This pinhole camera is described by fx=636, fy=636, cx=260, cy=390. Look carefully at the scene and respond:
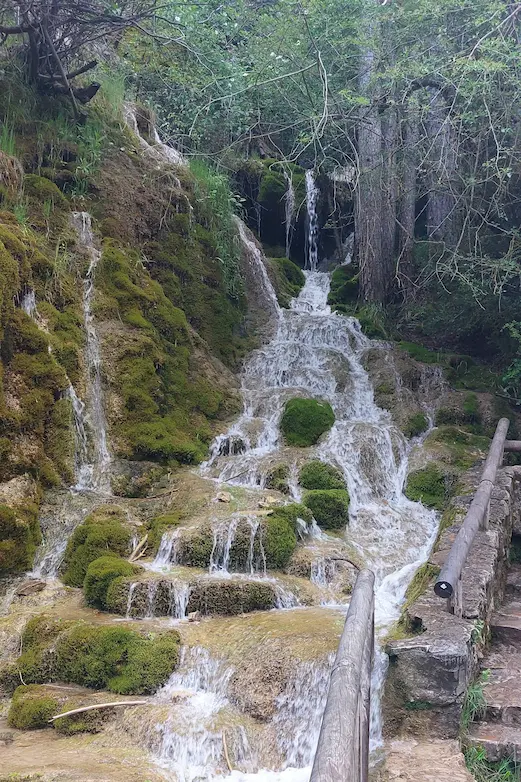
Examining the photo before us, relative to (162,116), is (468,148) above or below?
below

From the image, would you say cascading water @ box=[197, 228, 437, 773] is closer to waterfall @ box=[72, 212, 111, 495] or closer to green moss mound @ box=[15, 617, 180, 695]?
green moss mound @ box=[15, 617, 180, 695]

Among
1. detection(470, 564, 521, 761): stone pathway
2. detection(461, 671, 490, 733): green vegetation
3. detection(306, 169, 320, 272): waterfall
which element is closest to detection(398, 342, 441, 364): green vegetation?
detection(306, 169, 320, 272): waterfall

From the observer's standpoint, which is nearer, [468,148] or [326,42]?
[326,42]

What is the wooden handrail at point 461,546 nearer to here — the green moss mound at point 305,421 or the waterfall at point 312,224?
the green moss mound at point 305,421

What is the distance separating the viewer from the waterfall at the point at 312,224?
16.6 meters

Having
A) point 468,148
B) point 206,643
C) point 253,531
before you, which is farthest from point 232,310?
point 206,643

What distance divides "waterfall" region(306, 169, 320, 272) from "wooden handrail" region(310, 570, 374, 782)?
1379 centimetres

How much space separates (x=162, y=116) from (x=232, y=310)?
514 cm

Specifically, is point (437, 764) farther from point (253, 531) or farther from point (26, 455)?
point (26, 455)

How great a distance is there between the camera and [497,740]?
385 cm

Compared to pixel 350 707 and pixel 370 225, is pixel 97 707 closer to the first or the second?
pixel 350 707

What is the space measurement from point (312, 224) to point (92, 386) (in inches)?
393

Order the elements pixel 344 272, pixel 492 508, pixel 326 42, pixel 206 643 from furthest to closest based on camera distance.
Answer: pixel 344 272 → pixel 326 42 → pixel 492 508 → pixel 206 643

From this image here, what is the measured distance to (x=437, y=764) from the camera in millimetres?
3541
